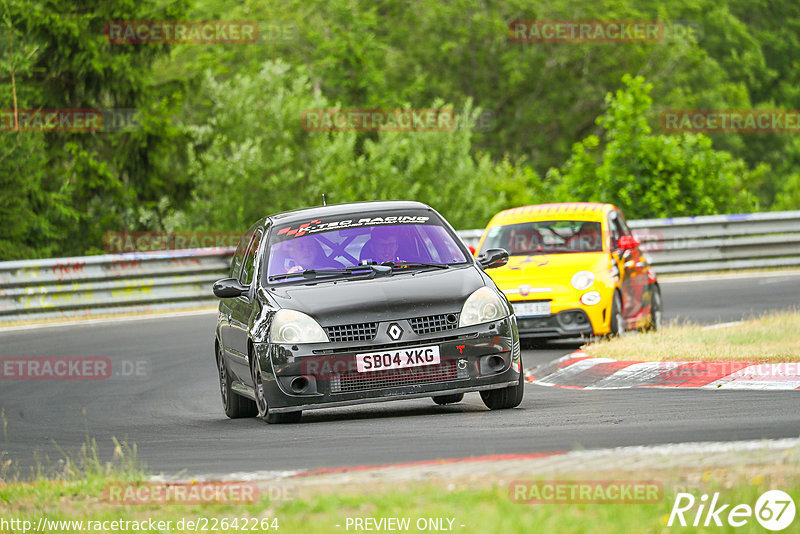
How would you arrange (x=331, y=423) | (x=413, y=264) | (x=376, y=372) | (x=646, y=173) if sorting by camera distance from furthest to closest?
(x=646, y=173)
(x=413, y=264)
(x=331, y=423)
(x=376, y=372)

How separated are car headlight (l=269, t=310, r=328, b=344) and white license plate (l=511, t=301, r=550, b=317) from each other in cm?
604

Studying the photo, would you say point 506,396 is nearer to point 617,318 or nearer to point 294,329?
point 294,329

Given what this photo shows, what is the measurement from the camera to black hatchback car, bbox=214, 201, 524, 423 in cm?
942

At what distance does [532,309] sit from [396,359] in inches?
240

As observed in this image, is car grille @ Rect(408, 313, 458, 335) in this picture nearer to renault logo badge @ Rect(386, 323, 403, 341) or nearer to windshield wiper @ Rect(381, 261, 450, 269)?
renault logo badge @ Rect(386, 323, 403, 341)

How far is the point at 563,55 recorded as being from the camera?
6694 centimetres

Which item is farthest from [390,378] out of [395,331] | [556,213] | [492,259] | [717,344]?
[556,213]

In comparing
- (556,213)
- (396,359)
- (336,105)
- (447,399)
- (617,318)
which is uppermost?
(336,105)

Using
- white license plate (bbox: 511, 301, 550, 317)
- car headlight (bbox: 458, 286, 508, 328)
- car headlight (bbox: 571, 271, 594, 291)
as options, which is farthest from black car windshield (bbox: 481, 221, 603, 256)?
car headlight (bbox: 458, 286, 508, 328)

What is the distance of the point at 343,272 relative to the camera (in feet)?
33.6

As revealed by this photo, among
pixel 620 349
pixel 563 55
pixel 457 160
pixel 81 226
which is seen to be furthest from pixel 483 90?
pixel 620 349

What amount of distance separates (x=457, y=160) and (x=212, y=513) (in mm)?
36125

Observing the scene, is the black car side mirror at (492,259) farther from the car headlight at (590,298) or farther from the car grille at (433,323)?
the car headlight at (590,298)

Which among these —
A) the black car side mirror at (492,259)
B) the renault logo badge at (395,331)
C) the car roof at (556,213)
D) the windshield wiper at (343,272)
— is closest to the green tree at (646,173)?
the car roof at (556,213)
